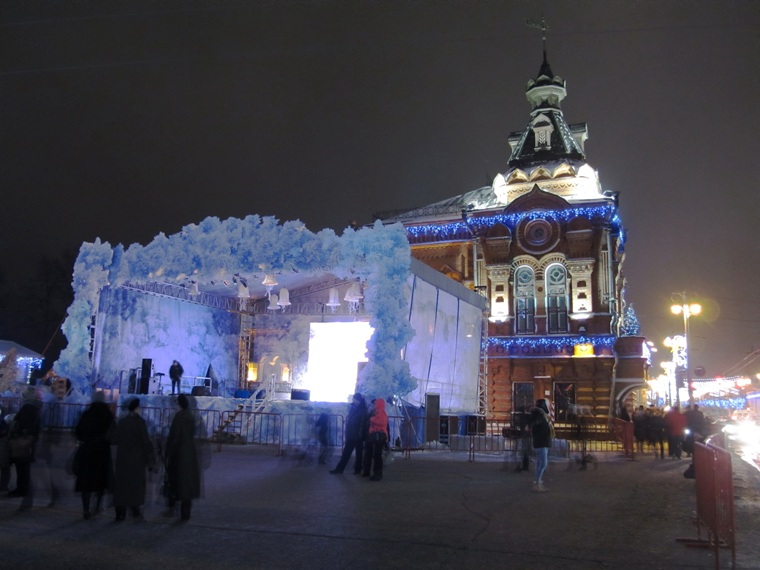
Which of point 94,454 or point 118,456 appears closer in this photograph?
point 118,456

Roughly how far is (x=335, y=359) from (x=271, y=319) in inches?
172

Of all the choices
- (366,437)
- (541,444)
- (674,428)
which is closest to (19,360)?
(366,437)

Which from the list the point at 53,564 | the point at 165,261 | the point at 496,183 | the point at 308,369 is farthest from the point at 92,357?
the point at 496,183

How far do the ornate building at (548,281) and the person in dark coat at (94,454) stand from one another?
23.4 metres

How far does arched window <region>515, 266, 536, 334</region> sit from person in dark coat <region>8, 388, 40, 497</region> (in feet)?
90.5

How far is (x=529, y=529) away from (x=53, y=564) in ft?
17.3

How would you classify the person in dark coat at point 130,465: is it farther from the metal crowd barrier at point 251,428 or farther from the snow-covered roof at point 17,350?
the snow-covered roof at point 17,350

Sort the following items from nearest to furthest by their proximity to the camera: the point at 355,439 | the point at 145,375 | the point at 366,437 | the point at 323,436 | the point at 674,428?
the point at 366,437 < the point at 355,439 < the point at 323,436 < the point at 674,428 < the point at 145,375

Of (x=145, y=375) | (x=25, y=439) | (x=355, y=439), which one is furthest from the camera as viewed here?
(x=145, y=375)

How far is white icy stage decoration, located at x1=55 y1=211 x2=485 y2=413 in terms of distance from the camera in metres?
18.8

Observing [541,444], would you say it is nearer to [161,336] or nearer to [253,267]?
[253,267]

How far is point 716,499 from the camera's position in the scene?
20.9 feet

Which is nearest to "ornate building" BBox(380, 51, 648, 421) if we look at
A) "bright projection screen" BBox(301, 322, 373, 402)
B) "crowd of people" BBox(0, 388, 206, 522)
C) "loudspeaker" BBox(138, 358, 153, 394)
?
"bright projection screen" BBox(301, 322, 373, 402)

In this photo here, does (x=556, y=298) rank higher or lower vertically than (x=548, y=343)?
higher
